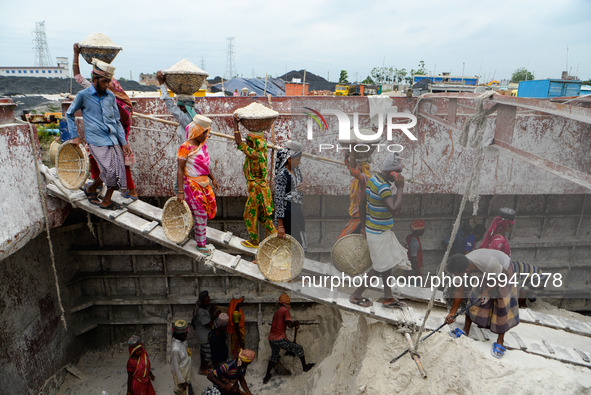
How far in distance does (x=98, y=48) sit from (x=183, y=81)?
98 centimetres

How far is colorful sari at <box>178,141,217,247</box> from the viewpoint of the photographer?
369 centimetres

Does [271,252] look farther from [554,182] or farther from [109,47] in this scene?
[554,182]

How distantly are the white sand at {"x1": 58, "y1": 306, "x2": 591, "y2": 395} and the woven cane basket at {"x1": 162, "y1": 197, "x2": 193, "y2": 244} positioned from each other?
2565 millimetres

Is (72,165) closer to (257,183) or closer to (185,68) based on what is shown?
(185,68)

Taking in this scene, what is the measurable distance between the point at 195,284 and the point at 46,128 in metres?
5.28

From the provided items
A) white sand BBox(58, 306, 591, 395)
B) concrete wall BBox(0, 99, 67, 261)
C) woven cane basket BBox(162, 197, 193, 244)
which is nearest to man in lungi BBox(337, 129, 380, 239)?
white sand BBox(58, 306, 591, 395)

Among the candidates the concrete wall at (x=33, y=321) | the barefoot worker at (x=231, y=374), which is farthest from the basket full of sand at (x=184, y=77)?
the barefoot worker at (x=231, y=374)

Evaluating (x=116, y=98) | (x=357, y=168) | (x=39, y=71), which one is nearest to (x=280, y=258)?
(x=357, y=168)

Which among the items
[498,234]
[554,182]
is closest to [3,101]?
[498,234]

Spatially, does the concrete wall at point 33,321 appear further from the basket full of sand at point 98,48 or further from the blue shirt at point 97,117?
the basket full of sand at point 98,48

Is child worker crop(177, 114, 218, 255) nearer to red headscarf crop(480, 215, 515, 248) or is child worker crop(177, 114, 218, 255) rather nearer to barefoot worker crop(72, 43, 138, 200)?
barefoot worker crop(72, 43, 138, 200)

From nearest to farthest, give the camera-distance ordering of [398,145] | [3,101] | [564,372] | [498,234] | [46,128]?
[564,372] → [3,101] → [498,234] → [398,145] → [46,128]

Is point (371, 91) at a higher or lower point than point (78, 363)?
higher

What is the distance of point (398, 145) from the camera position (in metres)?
4.91
